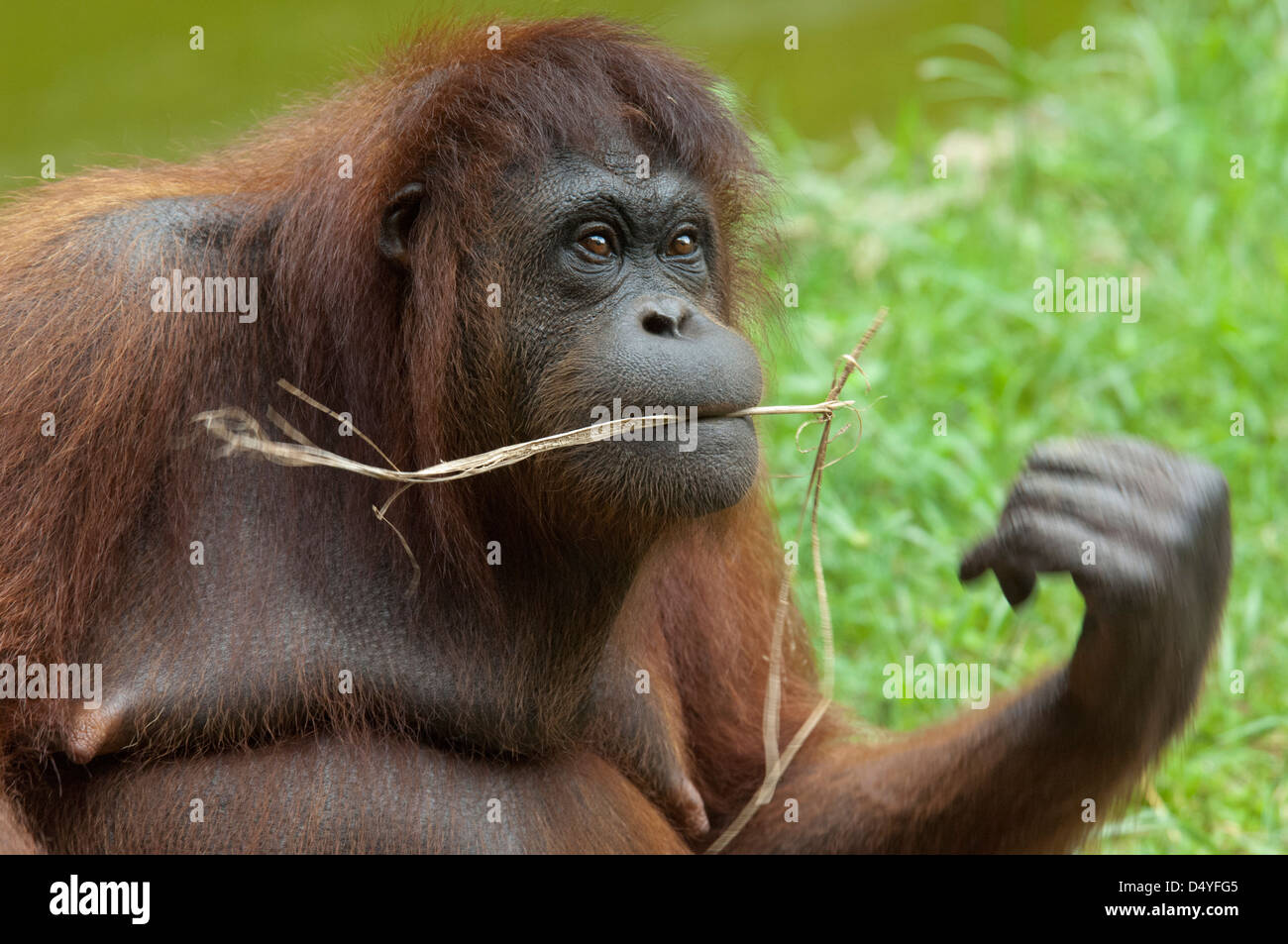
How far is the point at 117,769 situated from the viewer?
373 centimetres

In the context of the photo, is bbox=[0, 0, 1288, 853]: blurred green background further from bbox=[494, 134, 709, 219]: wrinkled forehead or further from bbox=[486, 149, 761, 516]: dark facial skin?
bbox=[486, 149, 761, 516]: dark facial skin

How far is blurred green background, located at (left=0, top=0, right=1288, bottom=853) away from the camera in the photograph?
577 cm

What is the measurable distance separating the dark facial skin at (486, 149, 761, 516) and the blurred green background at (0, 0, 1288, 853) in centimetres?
86

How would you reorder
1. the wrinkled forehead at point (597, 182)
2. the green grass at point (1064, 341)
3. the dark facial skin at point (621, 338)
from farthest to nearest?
the green grass at point (1064, 341) < the wrinkled forehead at point (597, 182) < the dark facial skin at point (621, 338)

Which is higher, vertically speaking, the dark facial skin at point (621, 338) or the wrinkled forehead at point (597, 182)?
the wrinkled forehead at point (597, 182)

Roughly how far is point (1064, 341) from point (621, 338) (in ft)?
13.2

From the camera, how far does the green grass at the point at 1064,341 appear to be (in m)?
5.75

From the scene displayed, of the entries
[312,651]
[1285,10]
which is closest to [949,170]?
[1285,10]

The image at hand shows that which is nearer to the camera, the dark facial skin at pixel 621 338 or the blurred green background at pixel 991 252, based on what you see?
the dark facial skin at pixel 621 338

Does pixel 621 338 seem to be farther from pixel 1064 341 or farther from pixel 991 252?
pixel 991 252

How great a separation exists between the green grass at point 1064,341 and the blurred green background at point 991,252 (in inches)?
0.6

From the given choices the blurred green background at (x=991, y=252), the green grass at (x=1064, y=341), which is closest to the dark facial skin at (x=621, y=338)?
the blurred green background at (x=991, y=252)

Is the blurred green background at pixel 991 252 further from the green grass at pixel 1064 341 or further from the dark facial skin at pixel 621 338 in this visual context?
the dark facial skin at pixel 621 338

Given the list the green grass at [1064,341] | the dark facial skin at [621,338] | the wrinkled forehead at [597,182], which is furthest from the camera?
the green grass at [1064,341]
